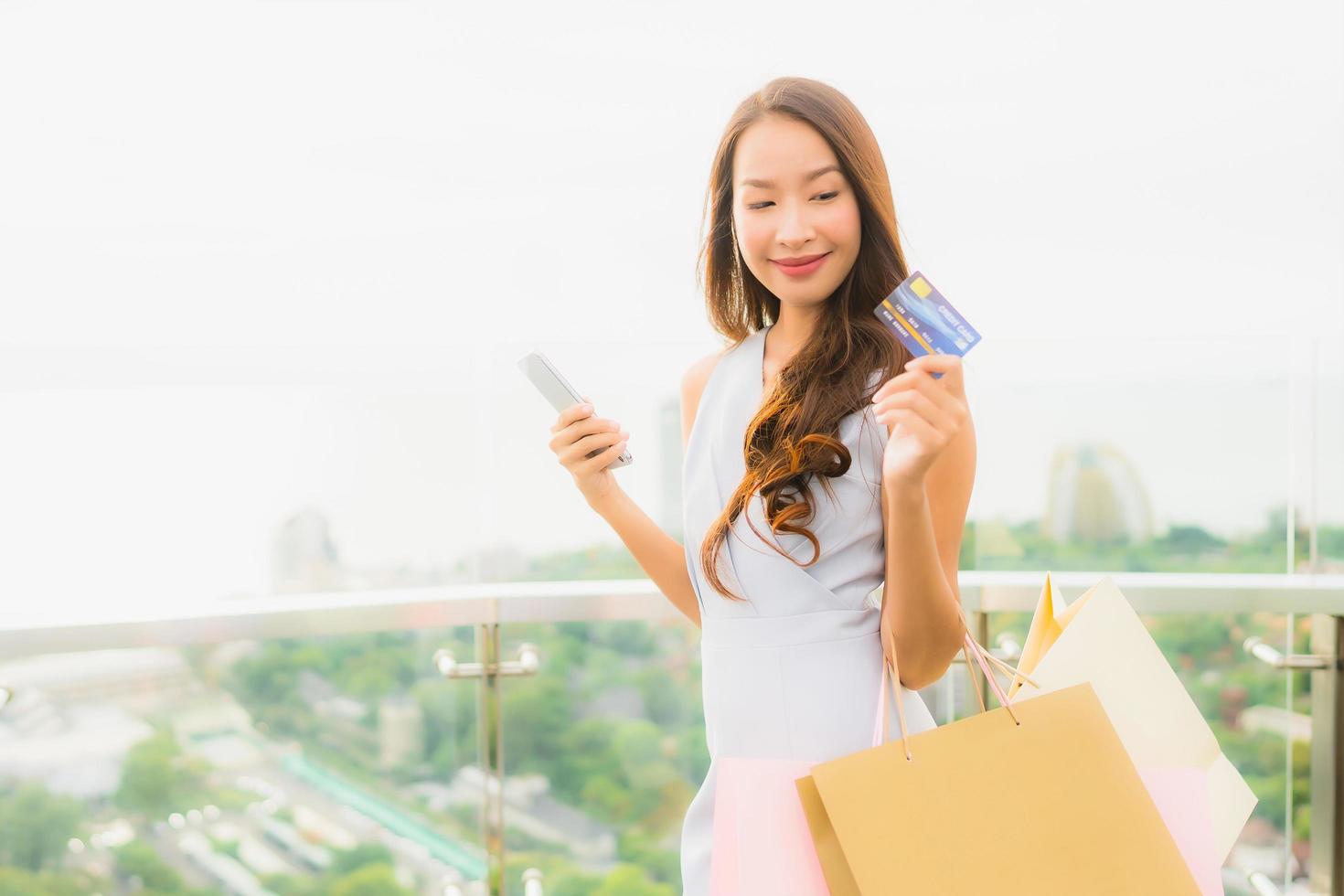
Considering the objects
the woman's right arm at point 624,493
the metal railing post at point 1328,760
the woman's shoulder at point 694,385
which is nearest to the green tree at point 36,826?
the woman's right arm at point 624,493

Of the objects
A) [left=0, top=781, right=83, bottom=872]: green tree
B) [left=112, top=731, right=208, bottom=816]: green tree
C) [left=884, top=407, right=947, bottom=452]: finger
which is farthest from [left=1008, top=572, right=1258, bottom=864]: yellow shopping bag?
[left=0, top=781, right=83, bottom=872]: green tree

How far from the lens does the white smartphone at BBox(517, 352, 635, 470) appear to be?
1238 millimetres

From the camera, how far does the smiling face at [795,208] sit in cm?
115

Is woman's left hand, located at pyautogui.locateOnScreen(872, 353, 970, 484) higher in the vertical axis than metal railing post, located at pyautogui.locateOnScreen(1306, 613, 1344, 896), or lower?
higher

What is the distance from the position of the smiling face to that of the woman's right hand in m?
0.27

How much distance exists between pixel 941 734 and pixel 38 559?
4.71 feet

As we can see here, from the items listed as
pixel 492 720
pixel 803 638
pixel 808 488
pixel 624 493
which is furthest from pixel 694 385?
pixel 492 720

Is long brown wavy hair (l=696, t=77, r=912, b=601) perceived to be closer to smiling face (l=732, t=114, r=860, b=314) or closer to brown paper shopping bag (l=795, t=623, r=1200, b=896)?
smiling face (l=732, t=114, r=860, b=314)

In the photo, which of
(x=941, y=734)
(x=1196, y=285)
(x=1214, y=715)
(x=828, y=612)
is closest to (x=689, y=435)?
(x=828, y=612)

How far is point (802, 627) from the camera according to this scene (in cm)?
113

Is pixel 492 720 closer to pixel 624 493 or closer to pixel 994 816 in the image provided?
pixel 624 493

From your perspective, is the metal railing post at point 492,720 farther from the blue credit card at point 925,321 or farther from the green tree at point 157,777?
the blue credit card at point 925,321

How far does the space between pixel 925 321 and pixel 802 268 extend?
243 millimetres

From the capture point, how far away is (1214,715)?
189cm
